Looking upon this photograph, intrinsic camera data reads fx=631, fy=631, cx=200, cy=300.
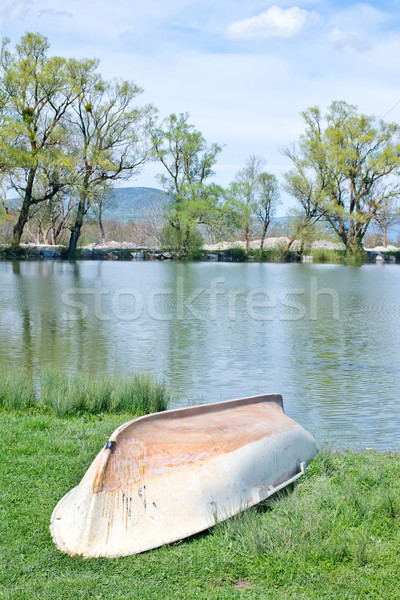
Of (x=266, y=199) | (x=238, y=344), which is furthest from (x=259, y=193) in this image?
(x=238, y=344)

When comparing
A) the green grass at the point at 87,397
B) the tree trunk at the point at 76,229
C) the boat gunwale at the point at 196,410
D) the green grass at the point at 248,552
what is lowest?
the green grass at the point at 248,552

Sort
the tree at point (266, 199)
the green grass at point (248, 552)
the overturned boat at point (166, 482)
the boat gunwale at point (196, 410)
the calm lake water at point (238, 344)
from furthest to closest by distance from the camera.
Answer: the tree at point (266, 199) → the calm lake water at point (238, 344) → the boat gunwale at point (196, 410) → the overturned boat at point (166, 482) → the green grass at point (248, 552)

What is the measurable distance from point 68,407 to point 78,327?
24.4 feet

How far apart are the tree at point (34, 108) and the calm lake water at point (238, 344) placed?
62.7 ft

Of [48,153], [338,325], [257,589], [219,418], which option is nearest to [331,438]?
[219,418]

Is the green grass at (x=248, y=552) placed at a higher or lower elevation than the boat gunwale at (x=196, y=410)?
lower

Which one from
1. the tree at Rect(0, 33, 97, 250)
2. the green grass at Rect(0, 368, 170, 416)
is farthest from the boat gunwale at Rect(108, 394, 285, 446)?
the tree at Rect(0, 33, 97, 250)

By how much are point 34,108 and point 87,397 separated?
38.6 m

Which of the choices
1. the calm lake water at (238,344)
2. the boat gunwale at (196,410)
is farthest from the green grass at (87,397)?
the boat gunwale at (196,410)

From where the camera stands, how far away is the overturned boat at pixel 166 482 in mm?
3859

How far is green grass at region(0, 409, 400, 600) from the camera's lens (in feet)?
11.0

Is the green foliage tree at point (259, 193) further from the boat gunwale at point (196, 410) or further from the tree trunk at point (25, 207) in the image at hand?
the boat gunwale at point (196, 410)

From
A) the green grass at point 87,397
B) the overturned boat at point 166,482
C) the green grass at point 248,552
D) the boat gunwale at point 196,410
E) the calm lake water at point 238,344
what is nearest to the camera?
the green grass at point 248,552

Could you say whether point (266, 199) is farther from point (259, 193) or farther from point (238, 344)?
point (238, 344)
